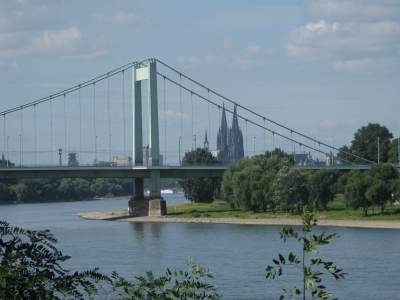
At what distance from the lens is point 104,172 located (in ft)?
215

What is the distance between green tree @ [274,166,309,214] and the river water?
4.97 metres

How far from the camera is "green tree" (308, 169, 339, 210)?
2219 inches

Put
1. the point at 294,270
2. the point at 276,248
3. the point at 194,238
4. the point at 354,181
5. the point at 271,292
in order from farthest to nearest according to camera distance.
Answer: the point at 354,181
the point at 194,238
the point at 276,248
the point at 294,270
the point at 271,292

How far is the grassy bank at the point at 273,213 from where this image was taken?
52.7m

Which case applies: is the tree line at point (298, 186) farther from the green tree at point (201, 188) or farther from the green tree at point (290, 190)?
the green tree at point (201, 188)

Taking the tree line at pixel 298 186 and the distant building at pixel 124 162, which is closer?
the tree line at pixel 298 186

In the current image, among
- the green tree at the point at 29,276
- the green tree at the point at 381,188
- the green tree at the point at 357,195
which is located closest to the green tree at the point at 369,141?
the green tree at the point at 381,188

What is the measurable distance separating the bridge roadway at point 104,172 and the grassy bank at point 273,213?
3.59 metres

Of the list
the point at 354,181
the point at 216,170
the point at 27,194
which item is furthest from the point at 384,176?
the point at 27,194

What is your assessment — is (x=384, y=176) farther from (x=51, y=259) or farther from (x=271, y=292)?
(x=51, y=259)

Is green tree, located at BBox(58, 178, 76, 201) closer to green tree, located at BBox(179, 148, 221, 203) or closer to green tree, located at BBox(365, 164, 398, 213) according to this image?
green tree, located at BBox(179, 148, 221, 203)

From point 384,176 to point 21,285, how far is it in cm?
5253

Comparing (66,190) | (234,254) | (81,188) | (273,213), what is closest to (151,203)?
(273,213)

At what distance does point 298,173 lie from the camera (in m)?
57.8
